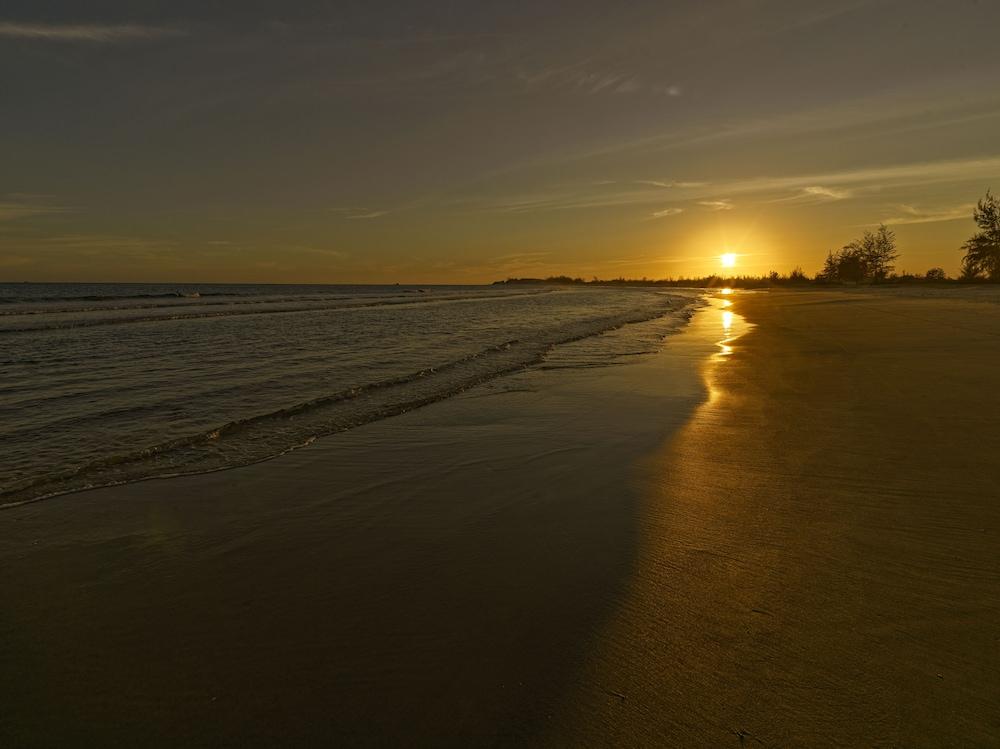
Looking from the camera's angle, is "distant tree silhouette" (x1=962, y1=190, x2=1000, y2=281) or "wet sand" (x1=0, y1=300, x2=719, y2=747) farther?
"distant tree silhouette" (x1=962, y1=190, x2=1000, y2=281)

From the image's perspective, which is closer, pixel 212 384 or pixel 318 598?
pixel 318 598

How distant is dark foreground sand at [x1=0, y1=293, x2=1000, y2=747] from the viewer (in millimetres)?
2307

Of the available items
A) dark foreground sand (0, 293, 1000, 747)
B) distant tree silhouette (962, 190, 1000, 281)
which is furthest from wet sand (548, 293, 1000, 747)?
distant tree silhouette (962, 190, 1000, 281)

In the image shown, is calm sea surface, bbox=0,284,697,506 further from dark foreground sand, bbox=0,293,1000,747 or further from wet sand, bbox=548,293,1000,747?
wet sand, bbox=548,293,1000,747

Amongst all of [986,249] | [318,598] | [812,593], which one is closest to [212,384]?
[318,598]

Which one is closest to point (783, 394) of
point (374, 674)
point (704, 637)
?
point (704, 637)

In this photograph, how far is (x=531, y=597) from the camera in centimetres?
326

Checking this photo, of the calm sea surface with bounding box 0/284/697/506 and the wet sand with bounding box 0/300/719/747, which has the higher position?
the calm sea surface with bounding box 0/284/697/506

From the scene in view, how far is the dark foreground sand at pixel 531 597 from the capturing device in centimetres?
231

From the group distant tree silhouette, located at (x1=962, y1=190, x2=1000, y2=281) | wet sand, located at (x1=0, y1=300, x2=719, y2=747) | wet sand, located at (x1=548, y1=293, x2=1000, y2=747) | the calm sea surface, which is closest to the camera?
wet sand, located at (x1=548, y1=293, x2=1000, y2=747)

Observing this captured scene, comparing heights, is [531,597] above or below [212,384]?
below

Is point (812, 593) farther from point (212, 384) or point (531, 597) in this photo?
point (212, 384)

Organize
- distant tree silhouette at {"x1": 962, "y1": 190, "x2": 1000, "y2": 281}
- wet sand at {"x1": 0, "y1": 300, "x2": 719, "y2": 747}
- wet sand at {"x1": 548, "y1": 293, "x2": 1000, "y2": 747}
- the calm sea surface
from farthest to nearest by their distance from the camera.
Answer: distant tree silhouette at {"x1": 962, "y1": 190, "x2": 1000, "y2": 281}
the calm sea surface
wet sand at {"x1": 0, "y1": 300, "x2": 719, "y2": 747}
wet sand at {"x1": 548, "y1": 293, "x2": 1000, "y2": 747}

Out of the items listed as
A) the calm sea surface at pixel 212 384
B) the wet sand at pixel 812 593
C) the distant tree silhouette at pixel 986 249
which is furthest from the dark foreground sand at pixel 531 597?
the distant tree silhouette at pixel 986 249
